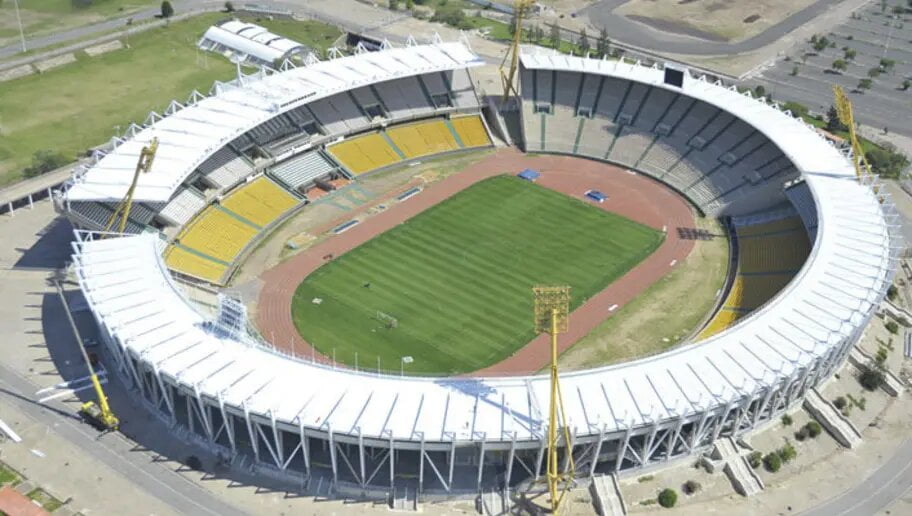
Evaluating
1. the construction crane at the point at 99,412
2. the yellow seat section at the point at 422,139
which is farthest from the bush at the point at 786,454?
the yellow seat section at the point at 422,139

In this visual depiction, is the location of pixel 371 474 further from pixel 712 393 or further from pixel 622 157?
pixel 622 157

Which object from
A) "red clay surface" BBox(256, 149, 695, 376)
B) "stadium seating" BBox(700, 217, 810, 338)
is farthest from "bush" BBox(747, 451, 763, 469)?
"red clay surface" BBox(256, 149, 695, 376)

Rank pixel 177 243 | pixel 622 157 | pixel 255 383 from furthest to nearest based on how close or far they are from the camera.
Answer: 1. pixel 622 157
2. pixel 177 243
3. pixel 255 383

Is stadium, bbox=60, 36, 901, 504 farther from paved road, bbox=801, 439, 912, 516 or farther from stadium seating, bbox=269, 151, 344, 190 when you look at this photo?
paved road, bbox=801, 439, 912, 516

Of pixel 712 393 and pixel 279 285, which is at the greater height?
pixel 712 393

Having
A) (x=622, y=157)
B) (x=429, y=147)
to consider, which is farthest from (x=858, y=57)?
(x=429, y=147)

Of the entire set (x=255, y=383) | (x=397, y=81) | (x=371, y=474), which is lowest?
(x=371, y=474)
